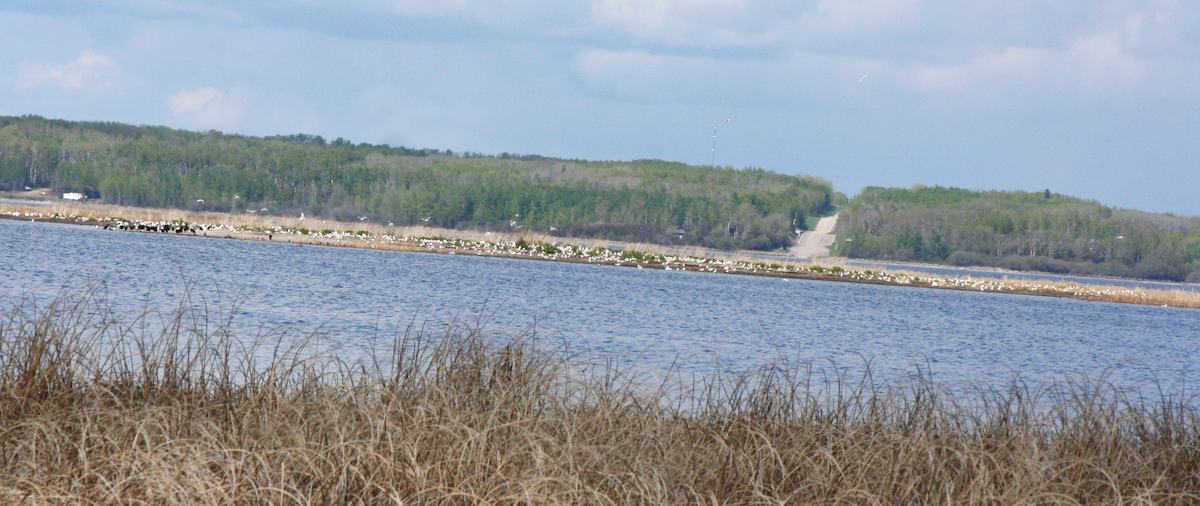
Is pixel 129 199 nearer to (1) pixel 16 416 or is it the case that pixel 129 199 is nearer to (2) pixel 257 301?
(2) pixel 257 301

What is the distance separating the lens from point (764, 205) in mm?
153500

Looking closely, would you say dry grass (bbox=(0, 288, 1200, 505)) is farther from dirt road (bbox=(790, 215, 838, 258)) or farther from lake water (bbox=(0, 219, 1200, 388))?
dirt road (bbox=(790, 215, 838, 258))

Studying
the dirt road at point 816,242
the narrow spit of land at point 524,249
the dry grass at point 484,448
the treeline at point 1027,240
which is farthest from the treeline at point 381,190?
the dry grass at point 484,448

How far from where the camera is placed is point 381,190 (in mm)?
147125

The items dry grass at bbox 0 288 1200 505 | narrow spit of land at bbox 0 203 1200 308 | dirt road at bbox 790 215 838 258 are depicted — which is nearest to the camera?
dry grass at bbox 0 288 1200 505

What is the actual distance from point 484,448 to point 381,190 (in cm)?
14574

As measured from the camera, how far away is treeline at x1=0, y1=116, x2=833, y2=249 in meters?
127

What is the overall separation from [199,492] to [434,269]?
33.5m

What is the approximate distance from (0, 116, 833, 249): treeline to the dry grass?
11173cm

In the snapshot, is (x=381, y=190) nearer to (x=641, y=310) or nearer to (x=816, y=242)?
(x=816, y=242)

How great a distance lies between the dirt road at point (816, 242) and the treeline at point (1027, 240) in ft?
9.15

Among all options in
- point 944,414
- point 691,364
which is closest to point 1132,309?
point 691,364

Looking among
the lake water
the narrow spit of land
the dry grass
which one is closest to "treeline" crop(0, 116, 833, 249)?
the narrow spit of land

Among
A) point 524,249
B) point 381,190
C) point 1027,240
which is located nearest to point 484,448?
point 524,249
